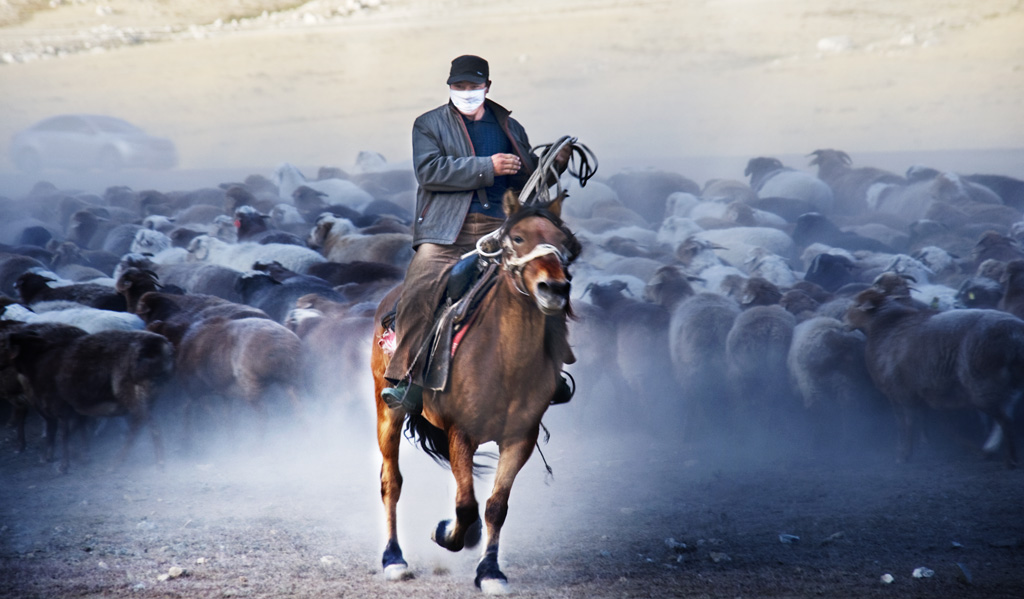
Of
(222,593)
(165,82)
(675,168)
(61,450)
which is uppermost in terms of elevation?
(165,82)

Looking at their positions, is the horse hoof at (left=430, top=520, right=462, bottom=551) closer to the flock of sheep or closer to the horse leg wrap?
the horse leg wrap

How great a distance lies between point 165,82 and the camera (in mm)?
11086

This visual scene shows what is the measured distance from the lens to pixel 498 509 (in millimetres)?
4188

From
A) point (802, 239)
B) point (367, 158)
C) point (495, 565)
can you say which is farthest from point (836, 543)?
point (367, 158)

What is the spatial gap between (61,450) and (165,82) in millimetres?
5042

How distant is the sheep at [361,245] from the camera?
11648 mm

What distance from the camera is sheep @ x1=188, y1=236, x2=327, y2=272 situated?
37.2ft

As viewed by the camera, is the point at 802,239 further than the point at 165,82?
Yes

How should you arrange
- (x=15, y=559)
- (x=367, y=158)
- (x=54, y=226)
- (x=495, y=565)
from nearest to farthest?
1. (x=495, y=565)
2. (x=15, y=559)
3. (x=54, y=226)
4. (x=367, y=158)

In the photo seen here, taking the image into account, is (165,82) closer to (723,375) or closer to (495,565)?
(723,375)

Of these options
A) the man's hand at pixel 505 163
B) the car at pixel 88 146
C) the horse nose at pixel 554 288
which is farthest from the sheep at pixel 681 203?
the horse nose at pixel 554 288

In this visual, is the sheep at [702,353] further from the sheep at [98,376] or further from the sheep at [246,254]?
the sheep at [246,254]

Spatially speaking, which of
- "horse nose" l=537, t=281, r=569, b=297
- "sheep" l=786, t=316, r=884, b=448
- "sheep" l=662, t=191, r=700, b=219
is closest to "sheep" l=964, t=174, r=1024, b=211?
"sheep" l=662, t=191, r=700, b=219

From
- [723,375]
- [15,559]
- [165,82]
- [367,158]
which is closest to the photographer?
[15,559]
